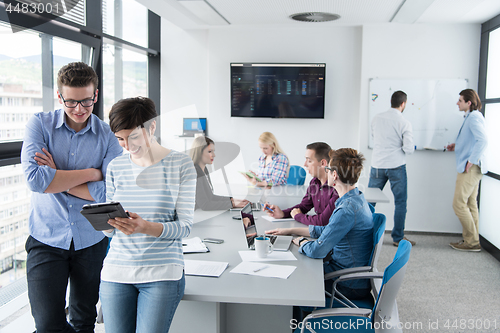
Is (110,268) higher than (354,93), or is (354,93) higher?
(354,93)

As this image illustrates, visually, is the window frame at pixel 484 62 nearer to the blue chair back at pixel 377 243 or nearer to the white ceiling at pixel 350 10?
the white ceiling at pixel 350 10

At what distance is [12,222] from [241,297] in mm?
2066

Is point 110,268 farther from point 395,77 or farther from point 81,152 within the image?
point 395,77

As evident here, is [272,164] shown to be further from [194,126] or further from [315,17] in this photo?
[315,17]

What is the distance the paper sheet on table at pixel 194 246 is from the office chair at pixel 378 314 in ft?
2.33

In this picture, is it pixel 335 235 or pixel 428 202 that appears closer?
pixel 335 235

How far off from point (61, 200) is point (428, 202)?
478cm

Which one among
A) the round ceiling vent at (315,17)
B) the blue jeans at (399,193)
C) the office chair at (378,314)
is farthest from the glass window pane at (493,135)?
the office chair at (378,314)

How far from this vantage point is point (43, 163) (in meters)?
1.84

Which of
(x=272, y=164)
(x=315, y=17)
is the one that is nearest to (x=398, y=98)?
(x=315, y=17)

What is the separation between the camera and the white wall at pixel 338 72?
16.9 feet

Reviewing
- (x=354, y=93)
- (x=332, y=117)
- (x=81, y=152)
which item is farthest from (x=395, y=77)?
(x=81, y=152)

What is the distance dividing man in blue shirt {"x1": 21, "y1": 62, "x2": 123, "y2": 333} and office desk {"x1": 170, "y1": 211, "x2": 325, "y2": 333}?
51 centimetres

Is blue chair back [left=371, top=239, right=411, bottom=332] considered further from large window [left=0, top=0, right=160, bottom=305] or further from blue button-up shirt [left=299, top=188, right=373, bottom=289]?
large window [left=0, top=0, right=160, bottom=305]
